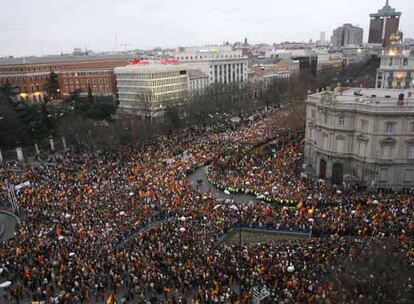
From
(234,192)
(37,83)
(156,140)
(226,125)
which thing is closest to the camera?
(234,192)

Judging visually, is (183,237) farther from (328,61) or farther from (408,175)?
(328,61)

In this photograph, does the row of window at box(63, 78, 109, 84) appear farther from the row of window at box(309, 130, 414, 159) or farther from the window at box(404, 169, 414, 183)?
the window at box(404, 169, 414, 183)

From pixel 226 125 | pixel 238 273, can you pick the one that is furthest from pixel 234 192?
pixel 226 125

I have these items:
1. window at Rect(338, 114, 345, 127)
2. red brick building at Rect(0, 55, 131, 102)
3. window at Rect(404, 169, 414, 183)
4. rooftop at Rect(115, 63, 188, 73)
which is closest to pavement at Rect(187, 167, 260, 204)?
window at Rect(338, 114, 345, 127)

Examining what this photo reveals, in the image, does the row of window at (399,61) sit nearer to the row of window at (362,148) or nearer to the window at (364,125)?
the row of window at (362,148)

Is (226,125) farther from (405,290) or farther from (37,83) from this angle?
(37,83)
